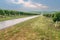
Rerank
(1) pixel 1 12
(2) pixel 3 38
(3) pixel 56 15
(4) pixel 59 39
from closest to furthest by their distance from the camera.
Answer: (2) pixel 3 38
(4) pixel 59 39
(3) pixel 56 15
(1) pixel 1 12

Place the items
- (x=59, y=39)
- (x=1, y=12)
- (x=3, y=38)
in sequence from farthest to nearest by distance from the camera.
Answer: (x=1, y=12), (x=59, y=39), (x=3, y=38)

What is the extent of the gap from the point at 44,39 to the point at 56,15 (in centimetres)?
2243

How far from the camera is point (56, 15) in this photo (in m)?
40.0

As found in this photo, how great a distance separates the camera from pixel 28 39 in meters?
17.6

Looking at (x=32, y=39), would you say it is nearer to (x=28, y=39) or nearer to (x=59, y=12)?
(x=28, y=39)

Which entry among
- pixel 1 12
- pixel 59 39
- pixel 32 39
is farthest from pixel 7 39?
pixel 1 12

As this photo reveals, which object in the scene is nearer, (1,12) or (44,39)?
(44,39)

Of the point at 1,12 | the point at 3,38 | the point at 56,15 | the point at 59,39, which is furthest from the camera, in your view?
the point at 1,12

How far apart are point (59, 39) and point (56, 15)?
20.1 m

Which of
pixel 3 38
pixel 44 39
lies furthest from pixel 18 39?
pixel 44 39

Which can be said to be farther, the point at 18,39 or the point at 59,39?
the point at 59,39

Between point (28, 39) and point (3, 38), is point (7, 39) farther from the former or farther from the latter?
point (28, 39)

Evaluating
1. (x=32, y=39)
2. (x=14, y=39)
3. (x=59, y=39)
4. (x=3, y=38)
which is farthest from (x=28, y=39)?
(x=59, y=39)

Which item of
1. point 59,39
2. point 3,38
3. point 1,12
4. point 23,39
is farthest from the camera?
point 1,12
